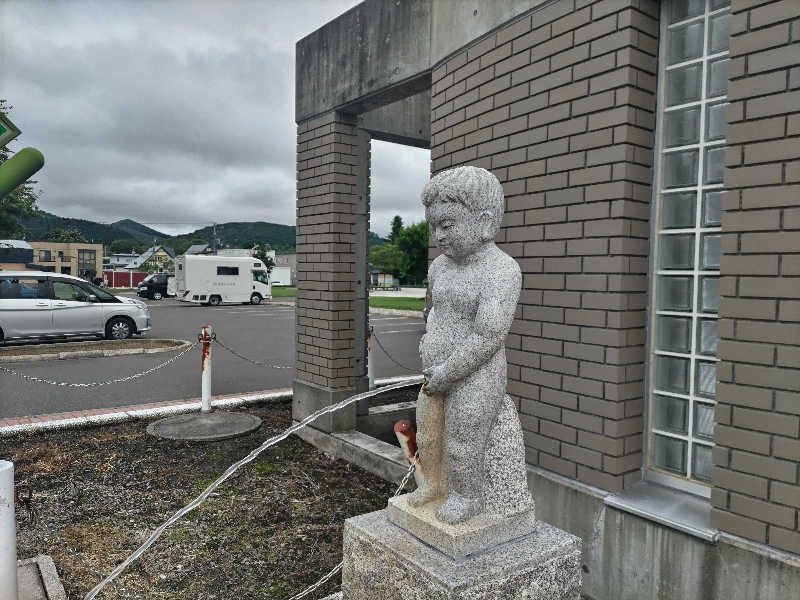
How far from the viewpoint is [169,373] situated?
1188cm

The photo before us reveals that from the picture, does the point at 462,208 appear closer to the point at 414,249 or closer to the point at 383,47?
the point at 383,47

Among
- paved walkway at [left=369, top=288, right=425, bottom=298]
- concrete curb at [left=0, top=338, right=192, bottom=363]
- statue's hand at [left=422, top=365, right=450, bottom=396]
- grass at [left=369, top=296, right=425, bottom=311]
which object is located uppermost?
statue's hand at [left=422, top=365, right=450, bottom=396]

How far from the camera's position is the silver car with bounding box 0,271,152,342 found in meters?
14.7

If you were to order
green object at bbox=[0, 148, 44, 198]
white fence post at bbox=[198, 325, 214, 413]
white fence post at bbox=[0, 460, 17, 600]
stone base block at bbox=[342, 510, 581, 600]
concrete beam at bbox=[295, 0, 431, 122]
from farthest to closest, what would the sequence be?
Result: white fence post at bbox=[198, 325, 214, 413] < concrete beam at bbox=[295, 0, 431, 122] < white fence post at bbox=[0, 460, 17, 600] < stone base block at bbox=[342, 510, 581, 600] < green object at bbox=[0, 148, 44, 198]

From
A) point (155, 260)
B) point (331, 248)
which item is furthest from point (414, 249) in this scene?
point (155, 260)

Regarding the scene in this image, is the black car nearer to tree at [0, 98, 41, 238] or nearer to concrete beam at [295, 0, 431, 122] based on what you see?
tree at [0, 98, 41, 238]

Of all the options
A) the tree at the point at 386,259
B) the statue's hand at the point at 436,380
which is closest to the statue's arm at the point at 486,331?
the statue's hand at the point at 436,380

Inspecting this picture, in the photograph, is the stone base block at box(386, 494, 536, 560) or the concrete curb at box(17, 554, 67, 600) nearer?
the stone base block at box(386, 494, 536, 560)

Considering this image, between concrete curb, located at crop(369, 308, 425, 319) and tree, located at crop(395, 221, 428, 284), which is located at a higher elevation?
tree, located at crop(395, 221, 428, 284)

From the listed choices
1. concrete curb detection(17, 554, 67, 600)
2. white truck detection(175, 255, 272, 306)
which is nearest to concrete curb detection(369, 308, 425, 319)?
white truck detection(175, 255, 272, 306)

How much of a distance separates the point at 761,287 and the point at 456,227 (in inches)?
63.7

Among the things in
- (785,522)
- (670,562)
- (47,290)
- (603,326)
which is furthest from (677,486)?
(47,290)

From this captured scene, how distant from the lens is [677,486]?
3641 millimetres

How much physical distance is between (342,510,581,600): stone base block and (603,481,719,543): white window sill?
82 cm
